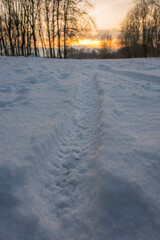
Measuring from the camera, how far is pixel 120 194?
3.08ft

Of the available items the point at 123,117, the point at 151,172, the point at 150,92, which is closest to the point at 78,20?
the point at 150,92

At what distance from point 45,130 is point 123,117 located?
1.23 meters

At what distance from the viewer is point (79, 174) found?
1.31 m

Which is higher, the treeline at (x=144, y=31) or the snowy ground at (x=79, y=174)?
the treeline at (x=144, y=31)

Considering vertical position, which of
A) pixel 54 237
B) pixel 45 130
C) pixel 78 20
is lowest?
pixel 54 237

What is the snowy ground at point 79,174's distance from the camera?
2.70 feet

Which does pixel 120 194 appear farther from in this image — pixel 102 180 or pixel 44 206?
pixel 44 206

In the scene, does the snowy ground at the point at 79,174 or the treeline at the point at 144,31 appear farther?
the treeline at the point at 144,31

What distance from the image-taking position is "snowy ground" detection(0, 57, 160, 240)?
2.70 ft

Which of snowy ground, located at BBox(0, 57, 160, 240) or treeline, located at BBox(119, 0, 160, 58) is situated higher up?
treeline, located at BBox(119, 0, 160, 58)

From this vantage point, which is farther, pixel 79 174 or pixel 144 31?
pixel 144 31

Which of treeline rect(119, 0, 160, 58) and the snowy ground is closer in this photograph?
the snowy ground

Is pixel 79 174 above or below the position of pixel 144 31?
below

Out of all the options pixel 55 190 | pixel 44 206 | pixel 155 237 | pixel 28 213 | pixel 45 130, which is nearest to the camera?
pixel 155 237
